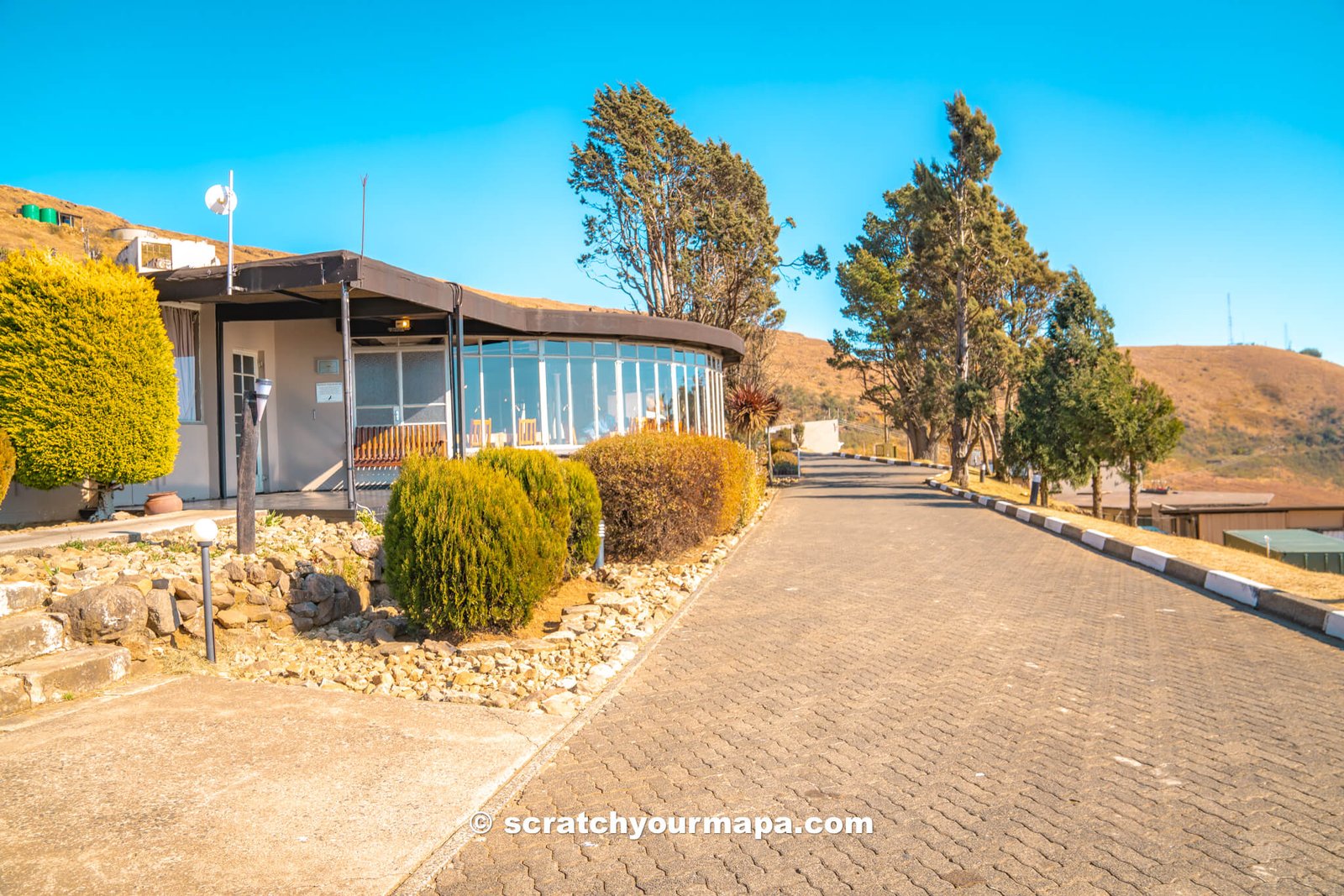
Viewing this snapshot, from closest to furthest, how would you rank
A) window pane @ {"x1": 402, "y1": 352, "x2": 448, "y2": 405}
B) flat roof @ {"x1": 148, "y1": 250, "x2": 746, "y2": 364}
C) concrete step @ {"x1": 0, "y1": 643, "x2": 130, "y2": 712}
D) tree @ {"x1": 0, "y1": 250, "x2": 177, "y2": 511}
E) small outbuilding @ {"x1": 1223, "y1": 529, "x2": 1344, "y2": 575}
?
concrete step @ {"x1": 0, "y1": 643, "x2": 130, "y2": 712} → tree @ {"x1": 0, "y1": 250, "x2": 177, "y2": 511} → flat roof @ {"x1": 148, "y1": 250, "x2": 746, "y2": 364} → window pane @ {"x1": 402, "y1": 352, "x2": 448, "y2": 405} → small outbuilding @ {"x1": 1223, "y1": 529, "x2": 1344, "y2": 575}

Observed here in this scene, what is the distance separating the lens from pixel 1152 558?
1145 cm

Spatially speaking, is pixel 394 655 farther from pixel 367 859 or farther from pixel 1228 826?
pixel 1228 826

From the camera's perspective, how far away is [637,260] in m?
31.5

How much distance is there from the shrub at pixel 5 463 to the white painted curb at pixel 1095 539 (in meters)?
13.9

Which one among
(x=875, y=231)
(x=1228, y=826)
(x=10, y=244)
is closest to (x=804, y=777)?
(x=1228, y=826)

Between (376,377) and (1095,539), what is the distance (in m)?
12.3

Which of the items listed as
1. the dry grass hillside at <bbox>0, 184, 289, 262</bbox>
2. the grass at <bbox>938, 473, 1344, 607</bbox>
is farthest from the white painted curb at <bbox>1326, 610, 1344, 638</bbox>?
the dry grass hillside at <bbox>0, 184, 289, 262</bbox>

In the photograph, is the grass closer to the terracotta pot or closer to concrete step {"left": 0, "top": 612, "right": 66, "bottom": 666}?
concrete step {"left": 0, "top": 612, "right": 66, "bottom": 666}

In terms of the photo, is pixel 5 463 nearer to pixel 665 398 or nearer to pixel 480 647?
pixel 480 647

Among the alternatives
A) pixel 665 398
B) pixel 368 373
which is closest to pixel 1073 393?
pixel 665 398

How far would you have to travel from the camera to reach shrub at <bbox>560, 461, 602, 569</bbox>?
33.7 feet

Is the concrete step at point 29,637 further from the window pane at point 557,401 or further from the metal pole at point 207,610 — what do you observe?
the window pane at point 557,401

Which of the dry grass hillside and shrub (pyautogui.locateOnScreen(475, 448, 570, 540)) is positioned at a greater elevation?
the dry grass hillside

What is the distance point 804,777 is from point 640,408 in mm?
14869
